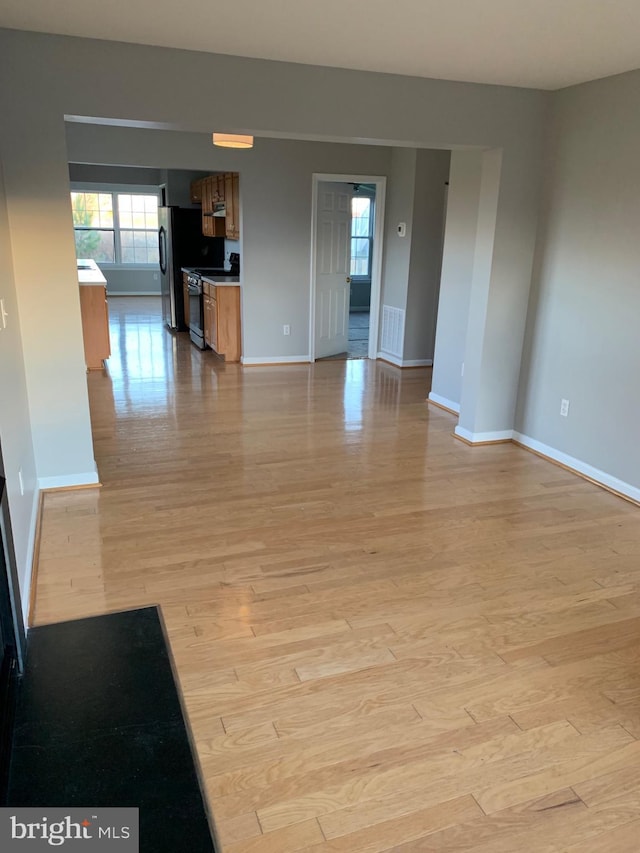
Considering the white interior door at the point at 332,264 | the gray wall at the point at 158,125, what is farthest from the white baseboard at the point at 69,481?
the white interior door at the point at 332,264

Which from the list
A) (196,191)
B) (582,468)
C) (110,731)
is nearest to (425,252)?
(582,468)

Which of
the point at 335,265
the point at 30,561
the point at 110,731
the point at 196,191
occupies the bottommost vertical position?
the point at 110,731

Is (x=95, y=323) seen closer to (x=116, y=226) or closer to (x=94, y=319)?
(x=94, y=319)

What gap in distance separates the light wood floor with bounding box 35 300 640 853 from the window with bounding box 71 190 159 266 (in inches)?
356

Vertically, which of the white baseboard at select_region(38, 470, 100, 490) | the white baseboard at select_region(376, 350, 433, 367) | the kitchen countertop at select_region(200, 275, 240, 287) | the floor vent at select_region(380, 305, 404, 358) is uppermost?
the kitchen countertop at select_region(200, 275, 240, 287)

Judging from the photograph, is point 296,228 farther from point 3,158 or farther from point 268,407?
point 3,158

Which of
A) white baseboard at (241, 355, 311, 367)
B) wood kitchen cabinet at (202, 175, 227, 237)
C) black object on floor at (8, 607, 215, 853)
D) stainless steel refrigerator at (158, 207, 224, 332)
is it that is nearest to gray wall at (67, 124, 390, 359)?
white baseboard at (241, 355, 311, 367)

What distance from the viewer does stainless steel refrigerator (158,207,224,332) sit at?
29.2ft

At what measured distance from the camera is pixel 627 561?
3059 millimetres

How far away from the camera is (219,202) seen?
297 inches

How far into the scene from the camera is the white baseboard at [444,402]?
→ 5445mm

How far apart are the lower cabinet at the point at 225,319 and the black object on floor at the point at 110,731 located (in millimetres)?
4913

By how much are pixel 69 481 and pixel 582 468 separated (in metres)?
3.20

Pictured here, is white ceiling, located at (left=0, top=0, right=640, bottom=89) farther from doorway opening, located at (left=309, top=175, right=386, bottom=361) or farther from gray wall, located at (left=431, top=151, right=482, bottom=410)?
doorway opening, located at (left=309, top=175, right=386, bottom=361)
